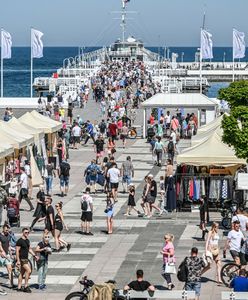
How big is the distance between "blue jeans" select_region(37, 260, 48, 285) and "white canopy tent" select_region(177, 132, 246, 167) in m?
10.4

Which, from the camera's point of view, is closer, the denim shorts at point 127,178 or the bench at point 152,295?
the bench at point 152,295

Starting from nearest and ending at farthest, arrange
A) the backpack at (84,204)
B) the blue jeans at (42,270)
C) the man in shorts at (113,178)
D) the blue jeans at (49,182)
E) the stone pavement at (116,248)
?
the blue jeans at (42,270) < the stone pavement at (116,248) < the backpack at (84,204) < the man in shorts at (113,178) < the blue jeans at (49,182)

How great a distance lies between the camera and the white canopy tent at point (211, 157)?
106 feet

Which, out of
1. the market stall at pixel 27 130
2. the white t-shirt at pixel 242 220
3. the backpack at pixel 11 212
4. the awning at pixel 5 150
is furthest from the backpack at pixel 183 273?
the market stall at pixel 27 130

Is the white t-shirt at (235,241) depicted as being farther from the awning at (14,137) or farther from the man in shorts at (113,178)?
the awning at (14,137)

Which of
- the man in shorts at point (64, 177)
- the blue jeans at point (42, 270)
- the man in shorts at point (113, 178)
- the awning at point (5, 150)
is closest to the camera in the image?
the blue jeans at point (42, 270)

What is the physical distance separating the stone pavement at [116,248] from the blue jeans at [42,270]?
0.66 feet

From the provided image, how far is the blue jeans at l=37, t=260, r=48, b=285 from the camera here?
22.5 m

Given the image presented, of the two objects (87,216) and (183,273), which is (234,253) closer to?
(183,273)

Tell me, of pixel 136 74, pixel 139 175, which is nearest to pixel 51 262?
pixel 139 175

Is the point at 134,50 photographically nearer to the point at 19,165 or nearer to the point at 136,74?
the point at 136,74

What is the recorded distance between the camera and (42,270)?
2256 centimetres

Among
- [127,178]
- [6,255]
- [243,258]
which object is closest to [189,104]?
[127,178]

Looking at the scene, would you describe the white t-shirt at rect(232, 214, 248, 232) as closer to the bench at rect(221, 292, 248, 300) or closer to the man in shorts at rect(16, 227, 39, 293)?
the man in shorts at rect(16, 227, 39, 293)
